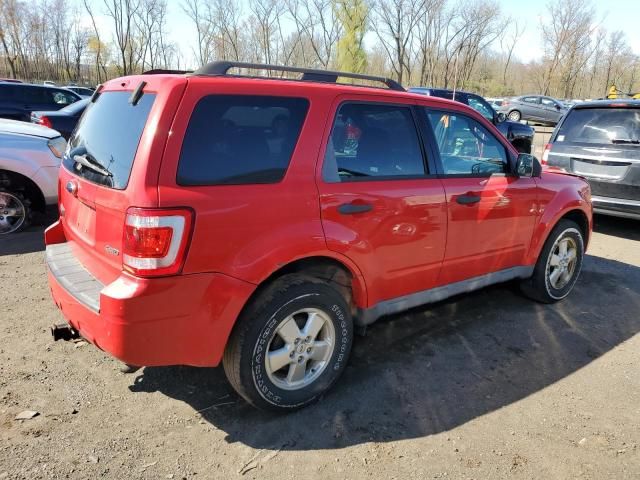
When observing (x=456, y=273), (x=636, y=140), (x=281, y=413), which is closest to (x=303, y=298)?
(x=281, y=413)

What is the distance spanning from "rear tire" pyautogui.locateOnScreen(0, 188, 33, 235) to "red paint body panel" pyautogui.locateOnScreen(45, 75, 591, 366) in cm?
324

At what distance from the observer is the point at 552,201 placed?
426 cm

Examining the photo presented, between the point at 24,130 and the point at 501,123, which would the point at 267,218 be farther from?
the point at 501,123

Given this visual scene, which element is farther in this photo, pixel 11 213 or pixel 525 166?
pixel 11 213

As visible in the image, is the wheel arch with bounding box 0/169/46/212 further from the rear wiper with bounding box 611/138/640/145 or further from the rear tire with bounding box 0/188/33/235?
the rear wiper with bounding box 611/138/640/145

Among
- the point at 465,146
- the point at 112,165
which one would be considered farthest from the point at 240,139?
the point at 465,146

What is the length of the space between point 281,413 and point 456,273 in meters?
1.65

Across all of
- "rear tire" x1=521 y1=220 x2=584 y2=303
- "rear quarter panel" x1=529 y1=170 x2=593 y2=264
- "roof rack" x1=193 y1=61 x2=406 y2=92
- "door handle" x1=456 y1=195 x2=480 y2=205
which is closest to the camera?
"roof rack" x1=193 y1=61 x2=406 y2=92

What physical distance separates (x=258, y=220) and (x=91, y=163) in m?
1.02

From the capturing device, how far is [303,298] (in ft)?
9.00

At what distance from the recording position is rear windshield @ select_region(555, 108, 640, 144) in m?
6.69

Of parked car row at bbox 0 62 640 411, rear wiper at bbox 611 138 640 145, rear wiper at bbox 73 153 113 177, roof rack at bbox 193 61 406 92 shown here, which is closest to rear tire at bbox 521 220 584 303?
parked car row at bbox 0 62 640 411

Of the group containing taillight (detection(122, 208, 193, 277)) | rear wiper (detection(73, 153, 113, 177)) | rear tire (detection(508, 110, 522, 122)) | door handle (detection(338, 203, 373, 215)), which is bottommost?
taillight (detection(122, 208, 193, 277))

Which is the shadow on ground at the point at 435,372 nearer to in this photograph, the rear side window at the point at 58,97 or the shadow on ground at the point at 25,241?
the shadow on ground at the point at 25,241
